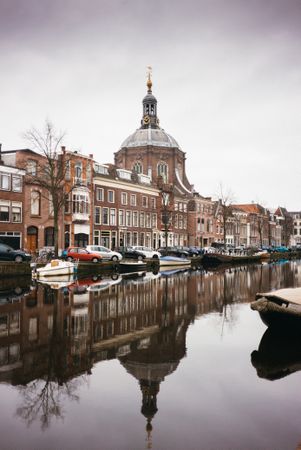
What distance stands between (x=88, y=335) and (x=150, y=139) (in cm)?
6907

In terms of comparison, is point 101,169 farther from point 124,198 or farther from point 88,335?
point 88,335

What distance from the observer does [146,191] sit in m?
63.0

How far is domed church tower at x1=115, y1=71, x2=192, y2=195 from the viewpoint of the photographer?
77188mm

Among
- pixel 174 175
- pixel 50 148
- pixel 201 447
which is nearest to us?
pixel 201 447

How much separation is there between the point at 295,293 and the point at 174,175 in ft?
219

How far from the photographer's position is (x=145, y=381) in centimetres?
840

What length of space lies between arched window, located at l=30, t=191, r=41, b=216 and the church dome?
37066 millimetres

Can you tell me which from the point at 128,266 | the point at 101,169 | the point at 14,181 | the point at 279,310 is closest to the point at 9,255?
the point at 128,266

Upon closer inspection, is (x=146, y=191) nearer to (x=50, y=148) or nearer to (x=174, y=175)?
(x=174, y=175)

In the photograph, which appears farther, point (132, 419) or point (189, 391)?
point (189, 391)

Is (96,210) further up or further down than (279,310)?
further up

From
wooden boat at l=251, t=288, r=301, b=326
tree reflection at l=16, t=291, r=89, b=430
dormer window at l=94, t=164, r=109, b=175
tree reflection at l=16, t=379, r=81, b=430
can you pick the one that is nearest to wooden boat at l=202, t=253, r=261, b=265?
dormer window at l=94, t=164, r=109, b=175

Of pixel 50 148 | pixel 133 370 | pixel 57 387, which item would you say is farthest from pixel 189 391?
pixel 50 148

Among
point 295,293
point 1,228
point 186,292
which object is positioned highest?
point 1,228
